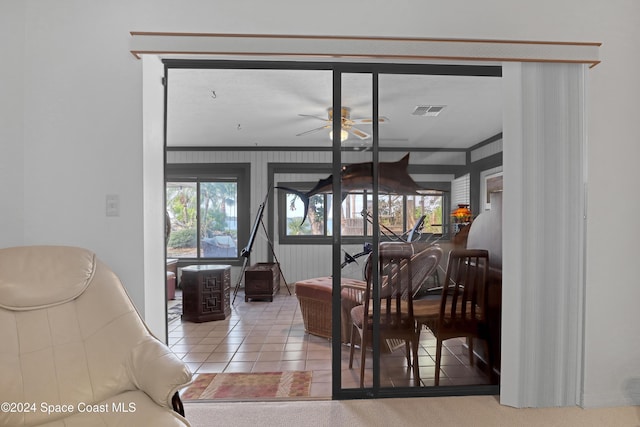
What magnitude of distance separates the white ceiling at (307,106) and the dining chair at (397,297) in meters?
0.72

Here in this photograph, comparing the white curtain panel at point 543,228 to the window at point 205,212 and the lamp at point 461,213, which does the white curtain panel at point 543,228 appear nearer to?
the lamp at point 461,213

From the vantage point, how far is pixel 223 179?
6.51m

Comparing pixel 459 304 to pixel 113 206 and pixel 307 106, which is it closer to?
pixel 113 206

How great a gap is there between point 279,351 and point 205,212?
149 inches

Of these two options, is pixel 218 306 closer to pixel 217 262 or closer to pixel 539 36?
pixel 217 262

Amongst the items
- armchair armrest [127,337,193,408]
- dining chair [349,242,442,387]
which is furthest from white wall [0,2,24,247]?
dining chair [349,242,442,387]

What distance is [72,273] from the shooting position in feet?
5.63

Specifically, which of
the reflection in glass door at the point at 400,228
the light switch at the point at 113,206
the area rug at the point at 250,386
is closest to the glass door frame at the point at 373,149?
the reflection in glass door at the point at 400,228

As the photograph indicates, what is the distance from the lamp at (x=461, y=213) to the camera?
242 cm

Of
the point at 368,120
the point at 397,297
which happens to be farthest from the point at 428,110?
the point at 397,297

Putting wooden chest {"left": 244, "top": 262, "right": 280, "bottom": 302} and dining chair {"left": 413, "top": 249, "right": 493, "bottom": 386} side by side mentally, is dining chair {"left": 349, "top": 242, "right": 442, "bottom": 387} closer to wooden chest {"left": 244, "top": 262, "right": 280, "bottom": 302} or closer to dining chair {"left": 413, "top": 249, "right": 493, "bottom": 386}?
dining chair {"left": 413, "top": 249, "right": 493, "bottom": 386}

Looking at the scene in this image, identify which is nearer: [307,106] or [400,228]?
[400,228]

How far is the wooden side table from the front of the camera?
4.24m

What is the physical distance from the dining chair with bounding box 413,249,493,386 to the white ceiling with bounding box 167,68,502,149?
2.57 ft
